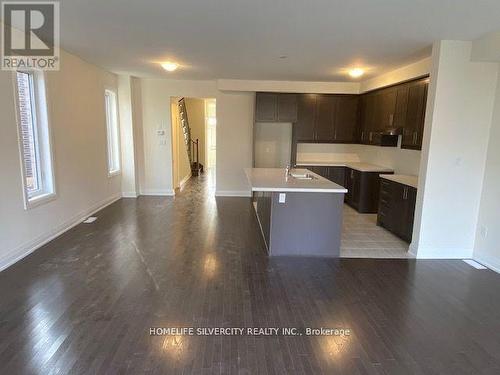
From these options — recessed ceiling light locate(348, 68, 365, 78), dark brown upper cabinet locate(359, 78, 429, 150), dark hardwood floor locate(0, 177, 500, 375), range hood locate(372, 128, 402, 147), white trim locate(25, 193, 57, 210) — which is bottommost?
dark hardwood floor locate(0, 177, 500, 375)

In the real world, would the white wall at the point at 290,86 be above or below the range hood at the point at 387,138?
above

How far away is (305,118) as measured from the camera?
273 inches

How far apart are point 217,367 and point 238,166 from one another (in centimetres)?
562

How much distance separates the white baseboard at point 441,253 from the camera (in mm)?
3971

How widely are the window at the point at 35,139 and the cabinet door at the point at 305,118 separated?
4687 millimetres

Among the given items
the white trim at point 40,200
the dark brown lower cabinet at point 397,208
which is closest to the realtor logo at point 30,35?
the white trim at point 40,200

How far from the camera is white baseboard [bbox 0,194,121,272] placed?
3447mm

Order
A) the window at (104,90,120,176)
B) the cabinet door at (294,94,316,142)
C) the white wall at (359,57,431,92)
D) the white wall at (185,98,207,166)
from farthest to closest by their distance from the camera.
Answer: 1. the white wall at (185,98,207,166)
2. the cabinet door at (294,94,316,142)
3. the window at (104,90,120,176)
4. the white wall at (359,57,431,92)

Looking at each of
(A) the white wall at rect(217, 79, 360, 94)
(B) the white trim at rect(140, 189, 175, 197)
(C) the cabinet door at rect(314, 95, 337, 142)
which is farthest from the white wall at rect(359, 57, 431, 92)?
(B) the white trim at rect(140, 189, 175, 197)

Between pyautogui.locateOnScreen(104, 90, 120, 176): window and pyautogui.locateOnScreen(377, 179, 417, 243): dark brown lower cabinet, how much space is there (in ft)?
17.2

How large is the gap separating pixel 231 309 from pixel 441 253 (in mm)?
2889

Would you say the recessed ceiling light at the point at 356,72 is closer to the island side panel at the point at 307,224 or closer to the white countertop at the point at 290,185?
the white countertop at the point at 290,185

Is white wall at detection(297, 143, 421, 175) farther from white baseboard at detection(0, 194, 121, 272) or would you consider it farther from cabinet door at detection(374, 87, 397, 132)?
white baseboard at detection(0, 194, 121, 272)

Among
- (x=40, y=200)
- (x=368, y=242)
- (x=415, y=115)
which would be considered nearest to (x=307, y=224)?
(x=368, y=242)
